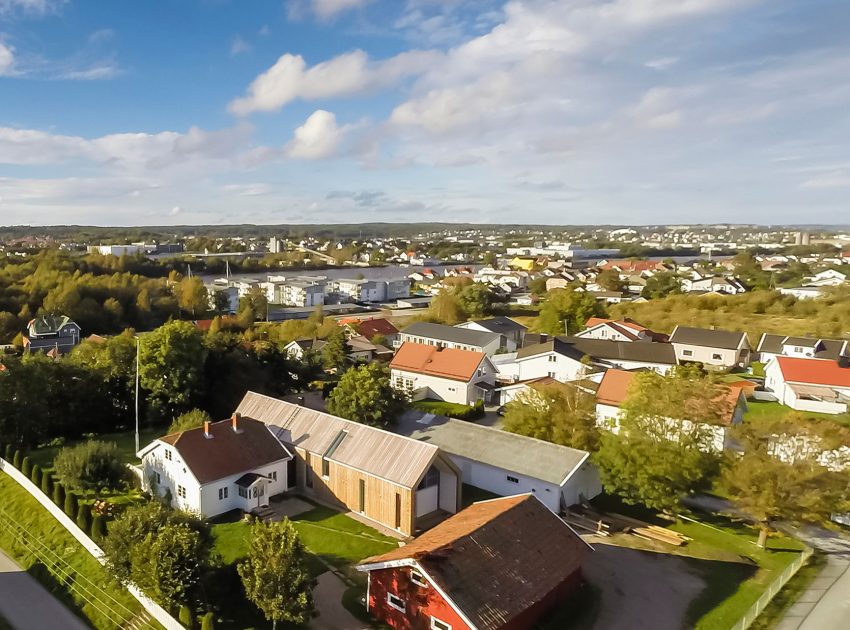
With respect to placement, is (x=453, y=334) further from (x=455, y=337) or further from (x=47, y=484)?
(x=47, y=484)

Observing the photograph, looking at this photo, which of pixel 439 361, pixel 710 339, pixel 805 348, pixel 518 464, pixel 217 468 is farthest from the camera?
pixel 710 339

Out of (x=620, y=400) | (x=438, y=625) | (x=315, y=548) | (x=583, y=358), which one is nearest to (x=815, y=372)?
(x=583, y=358)

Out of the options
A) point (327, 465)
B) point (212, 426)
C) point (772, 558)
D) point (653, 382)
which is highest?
point (653, 382)

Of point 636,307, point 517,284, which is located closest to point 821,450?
point 636,307

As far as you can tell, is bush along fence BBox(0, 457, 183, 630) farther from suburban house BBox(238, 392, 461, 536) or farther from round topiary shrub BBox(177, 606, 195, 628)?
suburban house BBox(238, 392, 461, 536)

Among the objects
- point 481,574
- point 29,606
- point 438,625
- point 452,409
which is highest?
point 481,574

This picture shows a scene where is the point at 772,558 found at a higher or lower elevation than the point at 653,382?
lower

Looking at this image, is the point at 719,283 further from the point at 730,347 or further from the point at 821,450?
the point at 821,450
